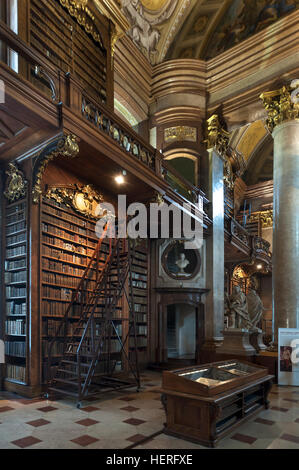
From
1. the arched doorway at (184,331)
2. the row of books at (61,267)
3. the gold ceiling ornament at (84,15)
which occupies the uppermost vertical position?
the gold ceiling ornament at (84,15)

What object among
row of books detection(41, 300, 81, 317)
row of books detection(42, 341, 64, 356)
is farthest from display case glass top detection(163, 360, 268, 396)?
row of books detection(41, 300, 81, 317)

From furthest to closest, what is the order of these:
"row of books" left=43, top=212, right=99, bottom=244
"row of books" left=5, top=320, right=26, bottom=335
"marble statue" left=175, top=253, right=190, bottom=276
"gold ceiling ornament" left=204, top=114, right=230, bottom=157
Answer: "gold ceiling ornament" left=204, top=114, right=230, bottom=157 → "marble statue" left=175, top=253, right=190, bottom=276 → "row of books" left=43, top=212, right=99, bottom=244 → "row of books" left=5, top=320, right=26, bottom=335

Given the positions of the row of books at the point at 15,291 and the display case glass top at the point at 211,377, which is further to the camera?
the row of books at the point at 15,291

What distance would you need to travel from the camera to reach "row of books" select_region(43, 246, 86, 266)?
6.20 m

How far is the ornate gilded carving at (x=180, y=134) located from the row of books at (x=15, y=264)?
6.96 metres

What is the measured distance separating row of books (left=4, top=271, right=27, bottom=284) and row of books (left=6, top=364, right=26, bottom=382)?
52.3 inches

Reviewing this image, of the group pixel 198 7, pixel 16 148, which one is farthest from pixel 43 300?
pixel 198 7

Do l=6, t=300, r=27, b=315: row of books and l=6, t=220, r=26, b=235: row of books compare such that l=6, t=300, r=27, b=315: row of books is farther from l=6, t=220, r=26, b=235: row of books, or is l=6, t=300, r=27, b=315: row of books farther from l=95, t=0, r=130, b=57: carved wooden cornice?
l=95, t=0, r=130, b=57: carved wooden cornice

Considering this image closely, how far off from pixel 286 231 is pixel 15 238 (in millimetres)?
6225

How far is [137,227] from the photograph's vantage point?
8.63m

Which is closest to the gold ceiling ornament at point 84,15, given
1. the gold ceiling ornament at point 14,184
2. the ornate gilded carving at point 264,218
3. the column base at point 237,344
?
the gold ceiling ornament at point 14,184

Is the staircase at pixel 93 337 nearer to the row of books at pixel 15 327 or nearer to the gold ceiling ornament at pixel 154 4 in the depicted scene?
the row of books at pixel 15 327

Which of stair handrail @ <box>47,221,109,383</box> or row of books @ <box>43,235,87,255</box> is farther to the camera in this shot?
row of books @ <box>43,235,87,255</box>

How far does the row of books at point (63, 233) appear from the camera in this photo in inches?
245
